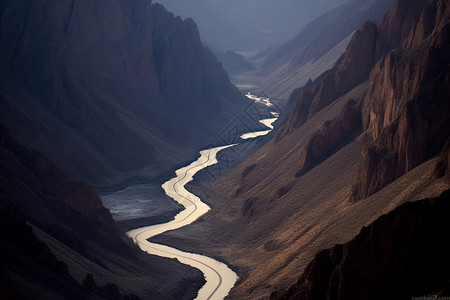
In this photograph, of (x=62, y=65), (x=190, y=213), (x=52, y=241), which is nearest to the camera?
(x=52, y=241)

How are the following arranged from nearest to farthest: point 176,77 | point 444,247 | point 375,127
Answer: point 444,247 → point 375,127 → point 176,77

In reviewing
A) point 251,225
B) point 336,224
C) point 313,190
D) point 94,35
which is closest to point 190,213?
point 251,225

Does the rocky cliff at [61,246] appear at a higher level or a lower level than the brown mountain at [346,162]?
lower

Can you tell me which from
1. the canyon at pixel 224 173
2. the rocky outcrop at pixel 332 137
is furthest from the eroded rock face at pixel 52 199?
the rocky outcrop at pixel 332 137

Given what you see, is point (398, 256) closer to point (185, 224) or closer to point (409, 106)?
point (409, 106)

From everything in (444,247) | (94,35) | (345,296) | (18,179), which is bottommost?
(345,296)

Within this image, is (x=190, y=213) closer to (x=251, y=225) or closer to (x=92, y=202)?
(x=251, y=225)

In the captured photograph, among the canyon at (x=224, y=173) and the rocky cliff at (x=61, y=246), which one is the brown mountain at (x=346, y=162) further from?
the rocky cliff at (x=61, y=246)
